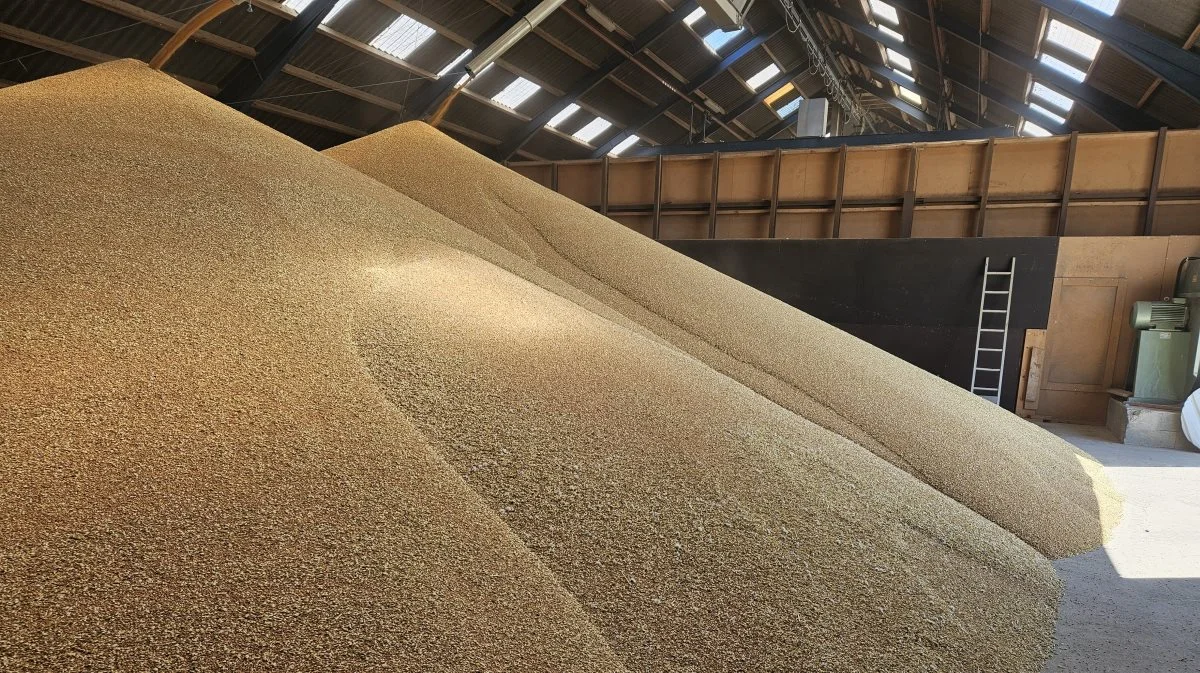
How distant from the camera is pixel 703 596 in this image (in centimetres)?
174

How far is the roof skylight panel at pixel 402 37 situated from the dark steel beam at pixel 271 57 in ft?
4.26

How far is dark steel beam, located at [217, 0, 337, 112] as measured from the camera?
9320 mm

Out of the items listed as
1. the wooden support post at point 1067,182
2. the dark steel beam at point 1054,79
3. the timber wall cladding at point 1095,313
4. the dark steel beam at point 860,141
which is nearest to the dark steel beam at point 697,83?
the dark steel beam at point 1054,79

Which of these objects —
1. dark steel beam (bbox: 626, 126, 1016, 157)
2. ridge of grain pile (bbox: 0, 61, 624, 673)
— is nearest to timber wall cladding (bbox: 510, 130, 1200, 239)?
dark steel beam (bbox: 626, 126, 1016, 157)

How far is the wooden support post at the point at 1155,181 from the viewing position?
23.3 ft

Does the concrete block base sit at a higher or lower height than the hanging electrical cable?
lower

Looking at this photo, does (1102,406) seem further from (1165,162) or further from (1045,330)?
(1165,162)

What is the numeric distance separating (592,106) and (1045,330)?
35.4 ft

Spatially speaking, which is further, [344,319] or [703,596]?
[344,319]

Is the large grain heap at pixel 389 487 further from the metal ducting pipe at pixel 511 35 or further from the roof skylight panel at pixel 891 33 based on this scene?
the roof skylight panel at pixel 891 33

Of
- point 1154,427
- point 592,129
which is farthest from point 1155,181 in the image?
point 592,129

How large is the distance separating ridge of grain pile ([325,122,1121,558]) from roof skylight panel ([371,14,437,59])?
5.10 metres

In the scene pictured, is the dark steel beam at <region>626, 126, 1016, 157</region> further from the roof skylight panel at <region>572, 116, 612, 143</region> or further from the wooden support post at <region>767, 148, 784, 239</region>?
the roof skylight panel at <region>572, 116, 612, 143</region>

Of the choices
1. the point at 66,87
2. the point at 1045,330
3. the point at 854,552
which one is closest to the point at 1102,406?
the point at 1045,330
